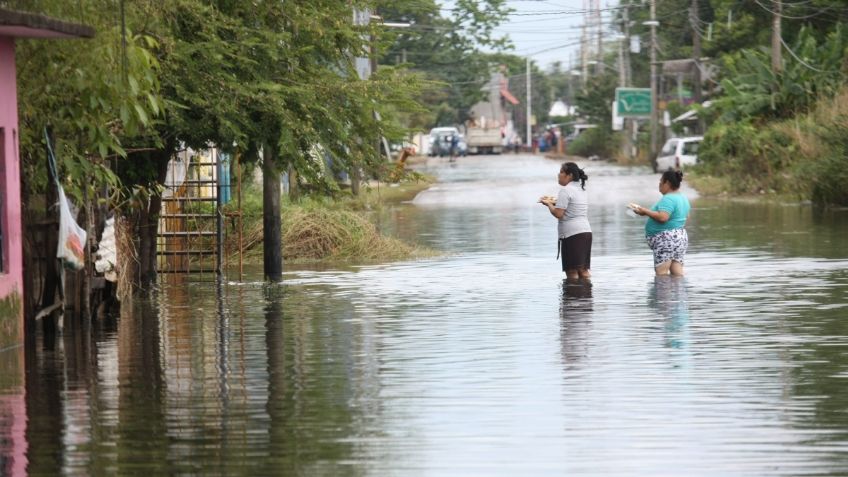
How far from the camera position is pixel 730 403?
1129 centimetres

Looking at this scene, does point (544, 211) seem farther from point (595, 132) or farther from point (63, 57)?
point (595, 132)

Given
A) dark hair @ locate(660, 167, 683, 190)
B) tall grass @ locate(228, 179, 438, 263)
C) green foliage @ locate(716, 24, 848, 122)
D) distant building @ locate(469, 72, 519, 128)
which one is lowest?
tall grass @ locate(228, 179, 438, 263)

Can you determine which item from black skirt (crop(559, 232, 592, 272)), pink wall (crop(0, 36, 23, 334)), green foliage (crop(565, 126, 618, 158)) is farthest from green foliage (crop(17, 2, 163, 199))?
green foliage (crop(565, 126, 618, 158))

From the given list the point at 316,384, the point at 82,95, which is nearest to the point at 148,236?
the point at 82,95

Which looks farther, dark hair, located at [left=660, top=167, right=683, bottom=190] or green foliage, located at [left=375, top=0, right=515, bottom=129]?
green foliage, located at [left=375, top=0, right=515, bottom=129]

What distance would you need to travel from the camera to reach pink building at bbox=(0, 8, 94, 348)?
14.6m

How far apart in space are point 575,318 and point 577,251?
4.38 metres

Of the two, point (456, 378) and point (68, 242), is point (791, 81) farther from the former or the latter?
point (456, 378)

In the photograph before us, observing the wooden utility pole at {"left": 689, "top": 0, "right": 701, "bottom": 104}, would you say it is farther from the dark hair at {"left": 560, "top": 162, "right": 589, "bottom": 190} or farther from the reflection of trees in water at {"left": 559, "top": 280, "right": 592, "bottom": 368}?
the reflection of trees in water at {"left": 559, "top": 280, "right": 592, "bottom": 368}

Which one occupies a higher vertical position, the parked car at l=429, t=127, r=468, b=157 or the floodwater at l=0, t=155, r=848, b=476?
the parked car at l=429, t=127, r=468, b=157

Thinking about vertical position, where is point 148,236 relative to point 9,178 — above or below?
below

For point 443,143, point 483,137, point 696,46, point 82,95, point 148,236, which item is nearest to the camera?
point 82,95

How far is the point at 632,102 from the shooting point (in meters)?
88.5

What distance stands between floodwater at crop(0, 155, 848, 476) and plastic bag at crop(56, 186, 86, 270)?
0.73 m
